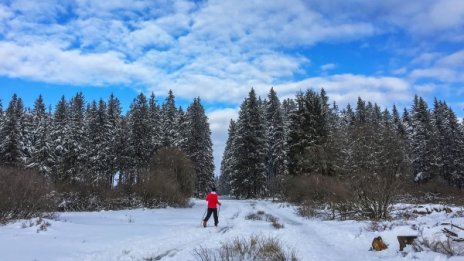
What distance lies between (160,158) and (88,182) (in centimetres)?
981

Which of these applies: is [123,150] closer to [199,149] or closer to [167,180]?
[199,149]

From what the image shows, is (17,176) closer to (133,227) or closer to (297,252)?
(133,227)

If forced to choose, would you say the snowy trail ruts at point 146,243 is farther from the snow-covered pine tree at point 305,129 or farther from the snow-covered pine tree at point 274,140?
the snow-covered pine tree at point 274,140

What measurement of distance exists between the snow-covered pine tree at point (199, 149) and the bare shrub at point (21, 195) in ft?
138

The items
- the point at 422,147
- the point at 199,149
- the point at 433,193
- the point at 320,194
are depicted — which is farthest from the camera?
the point at 199,149

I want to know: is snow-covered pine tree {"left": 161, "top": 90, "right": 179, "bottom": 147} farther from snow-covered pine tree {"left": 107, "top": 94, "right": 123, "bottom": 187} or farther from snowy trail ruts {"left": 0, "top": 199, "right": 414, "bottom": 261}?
snowy trail ruts {"left": 0, "top": 199, "right": 414, "bottom": 261}

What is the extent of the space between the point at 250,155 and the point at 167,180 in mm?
26134

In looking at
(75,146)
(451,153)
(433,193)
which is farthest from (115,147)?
(451,153)

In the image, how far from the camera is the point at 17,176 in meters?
15.8

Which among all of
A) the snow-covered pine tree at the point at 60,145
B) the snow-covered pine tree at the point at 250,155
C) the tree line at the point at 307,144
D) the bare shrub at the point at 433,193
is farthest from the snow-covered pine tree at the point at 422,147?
the snow-covered pine tree at the point at 60,145

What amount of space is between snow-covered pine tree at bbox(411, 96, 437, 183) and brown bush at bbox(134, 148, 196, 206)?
105 ft

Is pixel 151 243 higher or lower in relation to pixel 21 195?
lower

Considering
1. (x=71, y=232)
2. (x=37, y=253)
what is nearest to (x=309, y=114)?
(x=71, y=232)

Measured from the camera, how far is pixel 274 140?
204 ft
